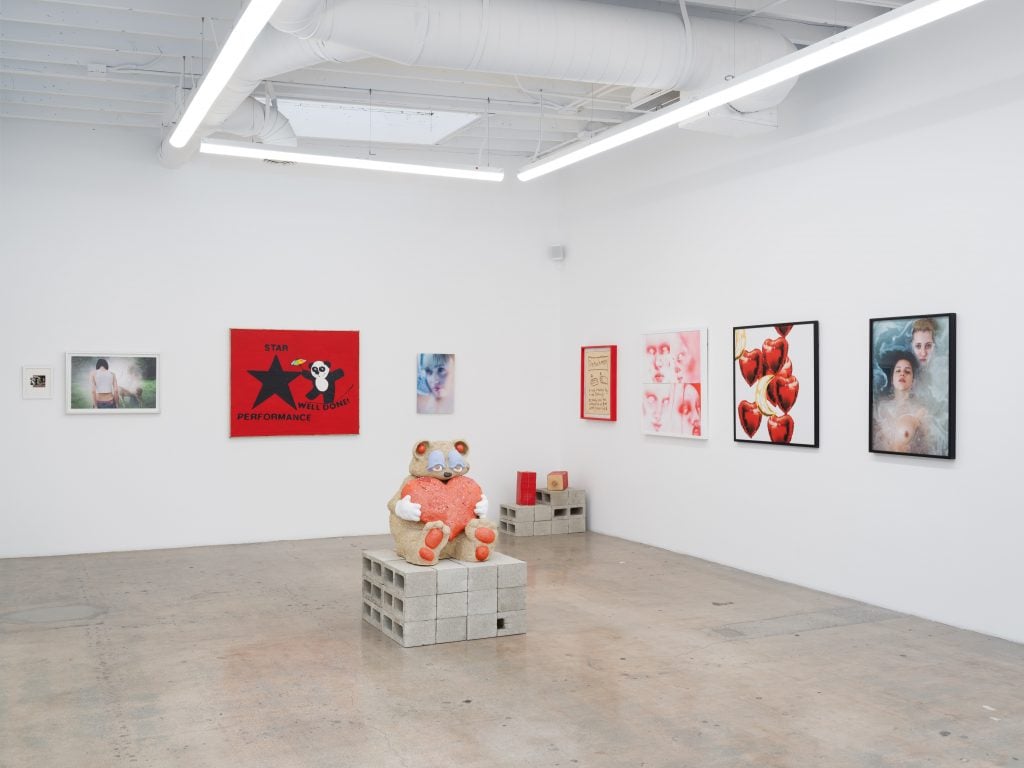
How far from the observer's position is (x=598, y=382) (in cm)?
1053

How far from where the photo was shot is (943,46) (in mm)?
6578

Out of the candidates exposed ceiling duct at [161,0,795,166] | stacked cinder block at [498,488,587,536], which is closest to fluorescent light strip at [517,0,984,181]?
exposed ceiling duct at [161,0,795,166]

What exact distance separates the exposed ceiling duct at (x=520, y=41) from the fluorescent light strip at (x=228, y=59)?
393 mm

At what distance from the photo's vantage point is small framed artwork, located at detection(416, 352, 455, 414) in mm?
10547

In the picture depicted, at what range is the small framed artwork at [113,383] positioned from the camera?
9.09m

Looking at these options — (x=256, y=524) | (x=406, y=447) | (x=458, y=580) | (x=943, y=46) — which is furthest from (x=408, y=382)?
(x=943, y=46)

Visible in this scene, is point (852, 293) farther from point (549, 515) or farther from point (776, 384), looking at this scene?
point (549, 515)

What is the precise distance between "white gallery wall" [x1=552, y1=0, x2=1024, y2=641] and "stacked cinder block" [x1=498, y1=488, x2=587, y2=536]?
1.56 feet

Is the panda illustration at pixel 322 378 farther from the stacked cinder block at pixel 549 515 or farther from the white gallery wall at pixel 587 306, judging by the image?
the stacked cinder block at pixel 549 515

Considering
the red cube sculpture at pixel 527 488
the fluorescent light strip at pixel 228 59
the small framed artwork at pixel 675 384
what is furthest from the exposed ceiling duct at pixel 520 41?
the red cube sculpture at pixel 527 488

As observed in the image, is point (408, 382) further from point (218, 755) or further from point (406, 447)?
point (218, 755)

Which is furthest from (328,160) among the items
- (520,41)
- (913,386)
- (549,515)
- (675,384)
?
(913,386)

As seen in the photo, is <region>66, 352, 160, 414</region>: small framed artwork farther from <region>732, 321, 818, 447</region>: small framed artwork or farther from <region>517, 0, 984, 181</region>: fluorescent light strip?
<region>732, 321, 818, 447</region>: small framed artwork

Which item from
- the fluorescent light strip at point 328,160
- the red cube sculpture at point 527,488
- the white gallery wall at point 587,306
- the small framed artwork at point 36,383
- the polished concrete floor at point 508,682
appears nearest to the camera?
the polished concrete floor at point 508,682
